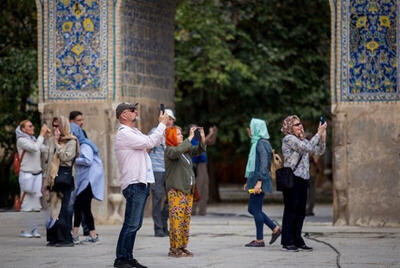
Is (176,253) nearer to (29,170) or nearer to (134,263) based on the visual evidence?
(134,263)

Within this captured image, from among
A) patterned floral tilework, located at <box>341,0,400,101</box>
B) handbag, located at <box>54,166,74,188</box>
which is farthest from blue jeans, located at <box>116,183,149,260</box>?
patterned floral tilework, located at <box>341,0,400,101</box>

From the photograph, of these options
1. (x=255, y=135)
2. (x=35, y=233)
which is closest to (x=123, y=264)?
(x=255, y=135)

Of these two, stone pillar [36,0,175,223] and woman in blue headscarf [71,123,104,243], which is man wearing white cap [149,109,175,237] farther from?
stone pillar [36,0,175,223]

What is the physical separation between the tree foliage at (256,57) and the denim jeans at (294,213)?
12.0 m

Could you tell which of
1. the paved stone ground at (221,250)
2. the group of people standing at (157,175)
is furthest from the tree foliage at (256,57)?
the group of people standing at (157,175)

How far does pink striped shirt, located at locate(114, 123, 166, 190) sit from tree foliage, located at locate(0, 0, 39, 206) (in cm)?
1100

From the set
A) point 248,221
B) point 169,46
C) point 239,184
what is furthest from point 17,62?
point 239,184

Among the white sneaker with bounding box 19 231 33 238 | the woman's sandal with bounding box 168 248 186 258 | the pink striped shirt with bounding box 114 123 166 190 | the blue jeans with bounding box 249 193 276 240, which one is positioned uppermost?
the pink striped shirt with bounding box 114 123 166 190

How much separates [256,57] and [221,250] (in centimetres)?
1317

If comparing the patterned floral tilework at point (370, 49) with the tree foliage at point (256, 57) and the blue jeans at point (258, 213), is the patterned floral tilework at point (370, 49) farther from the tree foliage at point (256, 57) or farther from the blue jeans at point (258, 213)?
the tree foliage at point (256, 57)

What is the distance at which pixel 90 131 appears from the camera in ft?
62.2

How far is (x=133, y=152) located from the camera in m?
11.9

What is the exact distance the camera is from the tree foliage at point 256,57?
26.0 m

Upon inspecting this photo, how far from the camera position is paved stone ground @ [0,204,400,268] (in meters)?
12.3
